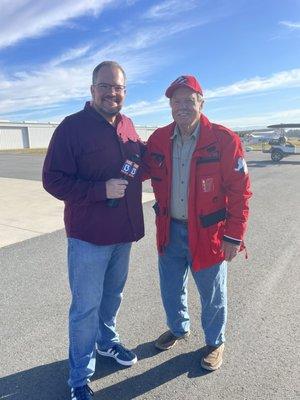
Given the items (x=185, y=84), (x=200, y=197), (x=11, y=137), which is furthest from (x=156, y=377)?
(x=11, y=137)

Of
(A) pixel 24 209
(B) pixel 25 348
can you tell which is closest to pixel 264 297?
Result: (B) pixel 25 348

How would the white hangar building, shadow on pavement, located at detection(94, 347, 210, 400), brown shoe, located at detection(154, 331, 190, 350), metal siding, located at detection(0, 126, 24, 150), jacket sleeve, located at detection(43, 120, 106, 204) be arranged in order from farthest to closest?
1. the white hangar building
2. metal siding, located at detection(0, 126, 24, 150)
3. brown shoe, located at detection(154, 331, 190, 350)
4. shadow on pavement, located at detection(94, 347, 210, 400)
5. jacket sleeve, located at detection(43, 120, 106, 204)

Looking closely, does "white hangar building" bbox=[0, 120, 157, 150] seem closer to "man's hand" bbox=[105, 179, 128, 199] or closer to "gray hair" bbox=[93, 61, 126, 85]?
"gray hair" bbox=[93, 61, 126, 85]

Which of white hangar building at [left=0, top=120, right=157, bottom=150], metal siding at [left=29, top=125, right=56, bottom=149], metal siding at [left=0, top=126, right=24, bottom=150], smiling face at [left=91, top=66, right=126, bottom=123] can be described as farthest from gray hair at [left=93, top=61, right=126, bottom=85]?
metal siding at [left=29, top=125, right=56, bottom=149]

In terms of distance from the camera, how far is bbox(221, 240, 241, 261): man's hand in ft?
10.1

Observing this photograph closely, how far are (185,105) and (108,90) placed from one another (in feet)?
1.98

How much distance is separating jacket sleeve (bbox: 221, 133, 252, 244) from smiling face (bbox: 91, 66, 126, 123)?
2.79 ft

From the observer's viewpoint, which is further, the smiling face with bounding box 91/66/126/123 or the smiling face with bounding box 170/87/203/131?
the smiling face with bounding box 170/87/203/131

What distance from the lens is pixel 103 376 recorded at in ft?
10.1

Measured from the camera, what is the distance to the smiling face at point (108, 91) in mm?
2715

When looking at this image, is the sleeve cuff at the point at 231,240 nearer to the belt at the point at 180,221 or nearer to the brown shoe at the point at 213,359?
the belt at the point at 180,221

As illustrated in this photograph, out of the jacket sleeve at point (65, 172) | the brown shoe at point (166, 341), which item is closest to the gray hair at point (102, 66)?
the jacket sleeve at point (65, 172)

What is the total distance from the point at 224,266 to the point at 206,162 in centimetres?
91

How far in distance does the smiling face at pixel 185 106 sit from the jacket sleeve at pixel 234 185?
291 mm
